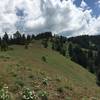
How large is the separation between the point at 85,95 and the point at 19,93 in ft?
18.0

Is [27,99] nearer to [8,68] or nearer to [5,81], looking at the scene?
[5,81]

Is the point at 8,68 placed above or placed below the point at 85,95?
above

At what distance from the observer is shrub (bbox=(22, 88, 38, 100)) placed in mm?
18125

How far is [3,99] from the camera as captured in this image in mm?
16891

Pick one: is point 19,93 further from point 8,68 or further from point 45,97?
point 8,68

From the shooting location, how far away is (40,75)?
25.4 meters

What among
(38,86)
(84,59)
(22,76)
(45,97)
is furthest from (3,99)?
(84,59)

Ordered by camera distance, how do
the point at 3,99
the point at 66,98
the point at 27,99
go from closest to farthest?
the point at 3,99
the point at 27,99
the point at 66,98

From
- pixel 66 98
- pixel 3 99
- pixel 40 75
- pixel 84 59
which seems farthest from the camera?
pixel 84 59

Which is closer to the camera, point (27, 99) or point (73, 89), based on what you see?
point (27, 99)

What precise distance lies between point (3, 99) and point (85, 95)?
7334mm

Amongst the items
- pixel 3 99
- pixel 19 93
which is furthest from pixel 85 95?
pixel 3 99

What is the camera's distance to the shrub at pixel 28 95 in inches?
714

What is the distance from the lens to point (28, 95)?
60.5 feet
